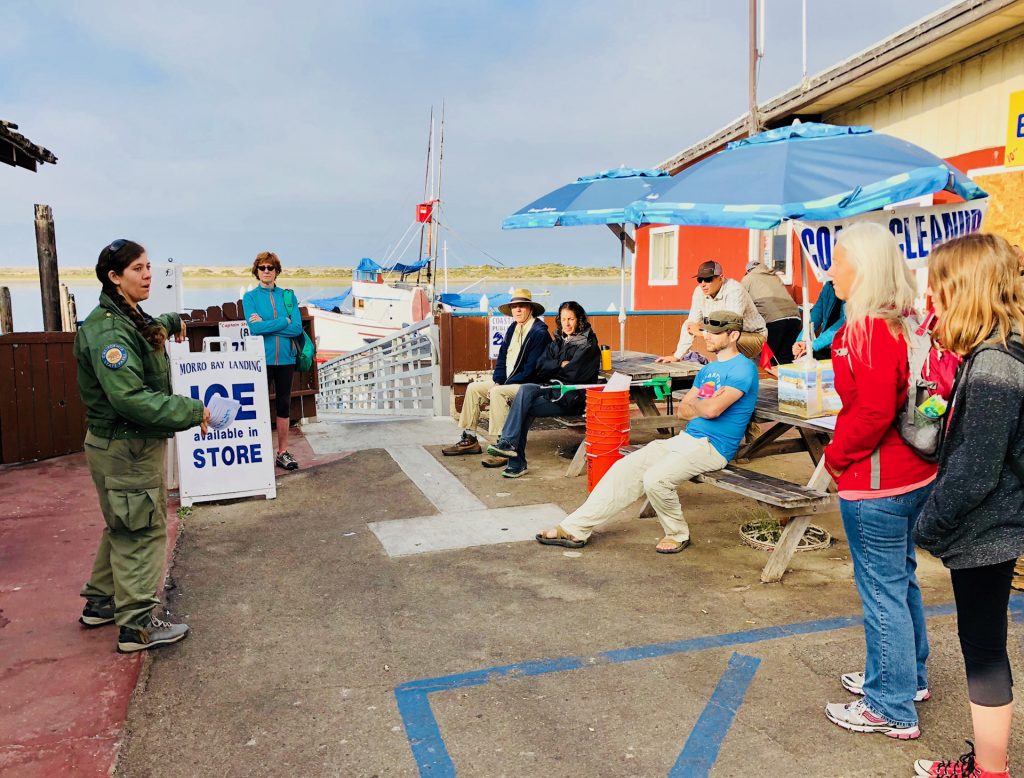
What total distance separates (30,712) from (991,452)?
377 centimetres

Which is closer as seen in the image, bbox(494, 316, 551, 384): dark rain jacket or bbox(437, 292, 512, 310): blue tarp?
bbox(494, 316, 551, 384): dark rain jacket

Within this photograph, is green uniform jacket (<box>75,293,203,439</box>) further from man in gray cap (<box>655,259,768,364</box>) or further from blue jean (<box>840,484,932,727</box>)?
man in gray cap (<box>655,259,768,364</box>)

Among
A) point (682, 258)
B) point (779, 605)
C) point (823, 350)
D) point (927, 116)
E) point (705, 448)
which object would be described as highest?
point (927, 116)

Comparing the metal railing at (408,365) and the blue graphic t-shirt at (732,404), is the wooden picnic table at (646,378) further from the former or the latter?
the metal railing at (408,365)

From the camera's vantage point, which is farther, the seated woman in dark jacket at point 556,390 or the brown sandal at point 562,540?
the seated woman in dark jacket at point 556,390

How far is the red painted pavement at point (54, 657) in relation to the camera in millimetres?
3117

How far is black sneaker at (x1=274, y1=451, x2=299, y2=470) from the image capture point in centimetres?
760

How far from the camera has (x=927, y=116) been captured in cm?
998

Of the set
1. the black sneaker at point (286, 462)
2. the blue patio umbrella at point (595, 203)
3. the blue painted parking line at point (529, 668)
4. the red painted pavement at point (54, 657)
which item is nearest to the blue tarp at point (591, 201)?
the blue patio umbrella at point (595, 203)

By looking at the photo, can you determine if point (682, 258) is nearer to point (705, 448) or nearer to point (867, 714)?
point (705, 448)

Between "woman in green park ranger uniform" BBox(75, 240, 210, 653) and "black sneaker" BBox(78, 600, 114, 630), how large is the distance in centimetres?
34

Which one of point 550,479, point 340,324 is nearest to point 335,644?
point 550,479

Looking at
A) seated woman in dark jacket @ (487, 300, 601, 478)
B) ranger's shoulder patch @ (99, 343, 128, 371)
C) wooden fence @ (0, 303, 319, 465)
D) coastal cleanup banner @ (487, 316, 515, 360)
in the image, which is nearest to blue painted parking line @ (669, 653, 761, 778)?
ranger's shoulder patch @ (99, 343, 128, 371)

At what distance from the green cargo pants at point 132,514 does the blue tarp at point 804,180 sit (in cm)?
435
